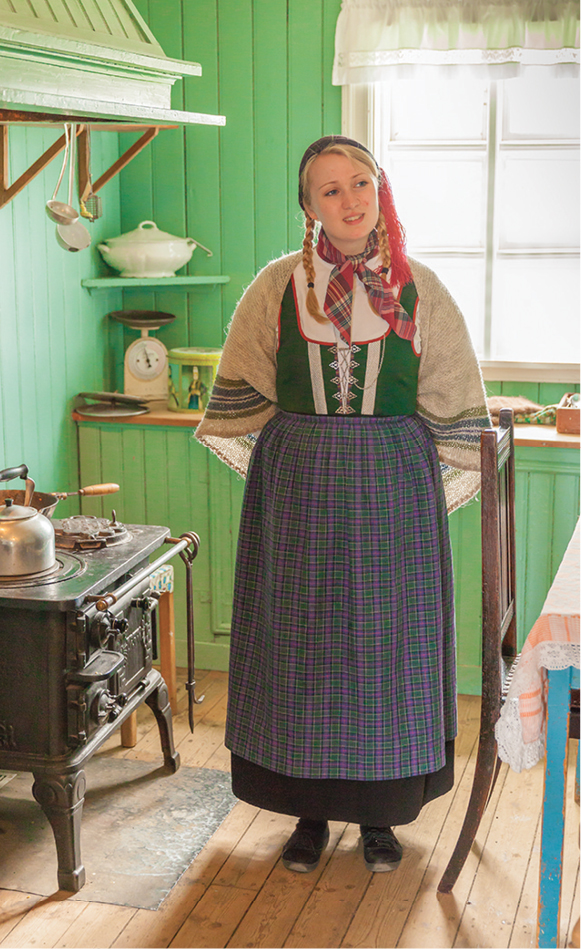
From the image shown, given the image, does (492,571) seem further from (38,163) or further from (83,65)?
(38,163)

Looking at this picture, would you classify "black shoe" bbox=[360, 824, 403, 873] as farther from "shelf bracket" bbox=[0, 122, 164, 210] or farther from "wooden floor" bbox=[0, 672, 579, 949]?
"shelf bracket" bbox=[0, 122, 164, 210]

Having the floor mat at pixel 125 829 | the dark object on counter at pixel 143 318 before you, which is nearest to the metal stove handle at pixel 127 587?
the floor mat at pixel 125 829

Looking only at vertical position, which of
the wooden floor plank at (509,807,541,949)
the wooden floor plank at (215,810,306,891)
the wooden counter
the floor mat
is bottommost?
the wooden floor plank at (509,807,541,949)

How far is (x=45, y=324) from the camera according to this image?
10.2 ft

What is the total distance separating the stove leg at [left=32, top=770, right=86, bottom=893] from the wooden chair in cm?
80

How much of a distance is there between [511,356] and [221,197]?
1130mm

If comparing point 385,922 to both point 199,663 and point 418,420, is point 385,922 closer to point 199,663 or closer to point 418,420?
point 418,420

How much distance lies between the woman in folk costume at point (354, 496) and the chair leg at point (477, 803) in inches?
3.7

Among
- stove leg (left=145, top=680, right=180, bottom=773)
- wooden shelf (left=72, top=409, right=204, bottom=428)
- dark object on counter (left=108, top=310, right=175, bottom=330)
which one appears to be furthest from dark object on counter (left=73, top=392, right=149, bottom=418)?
stove leg (left=145, top=680, right=180, bottom=773)

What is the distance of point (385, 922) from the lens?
2.09 metres

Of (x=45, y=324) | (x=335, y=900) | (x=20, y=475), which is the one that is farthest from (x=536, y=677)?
(x=45, y=324)

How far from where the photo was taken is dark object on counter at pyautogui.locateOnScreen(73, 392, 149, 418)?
3.31 meters

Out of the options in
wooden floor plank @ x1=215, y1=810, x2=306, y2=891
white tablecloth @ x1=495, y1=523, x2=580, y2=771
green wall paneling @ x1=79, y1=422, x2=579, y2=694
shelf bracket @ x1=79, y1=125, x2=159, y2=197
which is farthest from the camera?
green wall paneling @ x1=79, y1=422, x2=579, y2=694

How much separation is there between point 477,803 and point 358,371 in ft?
3.18
